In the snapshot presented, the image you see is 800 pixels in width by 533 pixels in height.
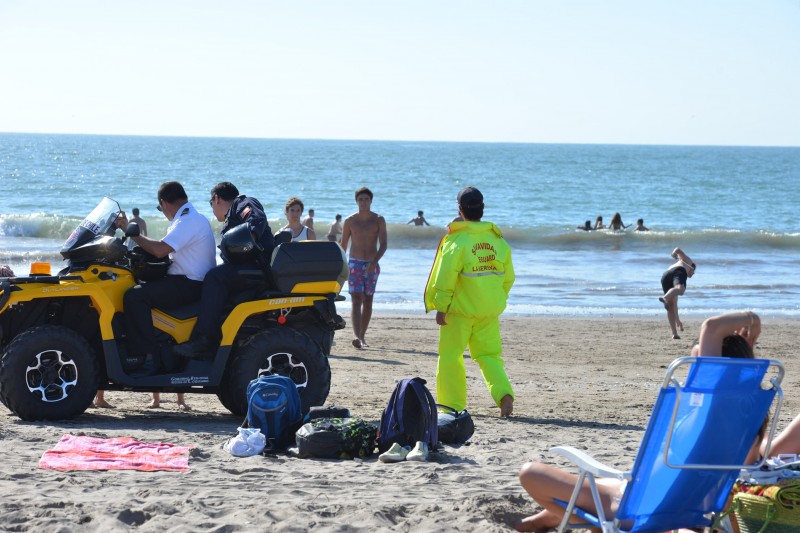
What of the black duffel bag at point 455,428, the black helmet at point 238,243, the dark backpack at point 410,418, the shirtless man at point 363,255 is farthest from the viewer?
the shirtless man at point 363,255

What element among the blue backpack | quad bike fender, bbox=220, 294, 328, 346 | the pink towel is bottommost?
the pink towel

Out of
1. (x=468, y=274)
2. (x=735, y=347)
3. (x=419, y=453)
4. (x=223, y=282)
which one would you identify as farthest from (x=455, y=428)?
(x=735, y=347)

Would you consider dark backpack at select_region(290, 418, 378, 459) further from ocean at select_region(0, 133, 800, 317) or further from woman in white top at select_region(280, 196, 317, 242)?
ocean at select_region(0, 133, 800, 317)

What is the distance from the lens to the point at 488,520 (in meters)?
4.81

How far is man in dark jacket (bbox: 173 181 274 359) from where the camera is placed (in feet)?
22.9

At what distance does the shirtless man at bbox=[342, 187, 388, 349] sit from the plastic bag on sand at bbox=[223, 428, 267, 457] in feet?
17.6

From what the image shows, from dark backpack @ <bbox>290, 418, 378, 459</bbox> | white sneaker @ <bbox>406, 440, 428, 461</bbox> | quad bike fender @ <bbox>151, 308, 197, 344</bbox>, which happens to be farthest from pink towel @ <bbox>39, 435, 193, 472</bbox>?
white sneaker @ <bbox>406, 440, 428, 461</bbox>

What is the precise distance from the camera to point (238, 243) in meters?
6.92

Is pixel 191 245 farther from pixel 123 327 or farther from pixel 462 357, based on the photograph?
pixel 462 357

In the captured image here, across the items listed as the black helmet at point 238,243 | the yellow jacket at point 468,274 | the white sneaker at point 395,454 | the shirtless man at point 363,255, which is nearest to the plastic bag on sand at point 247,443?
the white sneaker at point 395,454

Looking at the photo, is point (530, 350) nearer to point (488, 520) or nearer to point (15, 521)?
point (488, 520)

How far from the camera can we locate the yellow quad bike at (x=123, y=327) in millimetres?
6871

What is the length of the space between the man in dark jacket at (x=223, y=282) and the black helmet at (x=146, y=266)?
360 mm

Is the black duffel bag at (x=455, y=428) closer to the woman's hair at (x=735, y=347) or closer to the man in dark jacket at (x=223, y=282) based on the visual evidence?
the man in dark jacket at (x=223, y=282)
